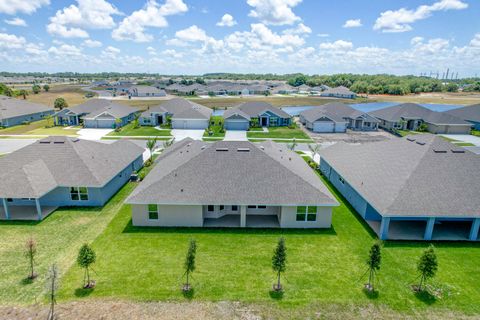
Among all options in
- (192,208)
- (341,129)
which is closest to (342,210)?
(192,208)

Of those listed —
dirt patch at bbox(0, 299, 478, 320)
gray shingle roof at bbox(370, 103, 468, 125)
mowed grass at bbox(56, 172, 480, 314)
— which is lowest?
dirt patch at bbox(0, 299, 478, 320)

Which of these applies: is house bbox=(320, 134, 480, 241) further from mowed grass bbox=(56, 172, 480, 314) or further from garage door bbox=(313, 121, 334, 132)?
garage door bbox=(313, 121, 334, 132)

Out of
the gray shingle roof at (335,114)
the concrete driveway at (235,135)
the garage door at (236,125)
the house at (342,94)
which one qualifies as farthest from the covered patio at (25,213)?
the house at (342,94)

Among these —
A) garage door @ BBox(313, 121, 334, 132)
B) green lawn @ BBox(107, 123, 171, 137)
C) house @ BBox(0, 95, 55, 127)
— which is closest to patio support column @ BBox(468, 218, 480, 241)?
garage door @ BBox(313, 121, 334, 132)

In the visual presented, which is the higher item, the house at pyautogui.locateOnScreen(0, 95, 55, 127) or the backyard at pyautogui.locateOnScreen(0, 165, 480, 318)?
the house at pyautogui.locateOnScreen(0, 95, 55, 127)

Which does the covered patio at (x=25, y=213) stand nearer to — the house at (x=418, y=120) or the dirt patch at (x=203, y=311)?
the dirt patch at (x=203, y=311)

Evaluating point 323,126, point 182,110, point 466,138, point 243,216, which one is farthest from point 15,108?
point 466,138

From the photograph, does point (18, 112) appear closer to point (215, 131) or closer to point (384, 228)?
point (215, 131)
